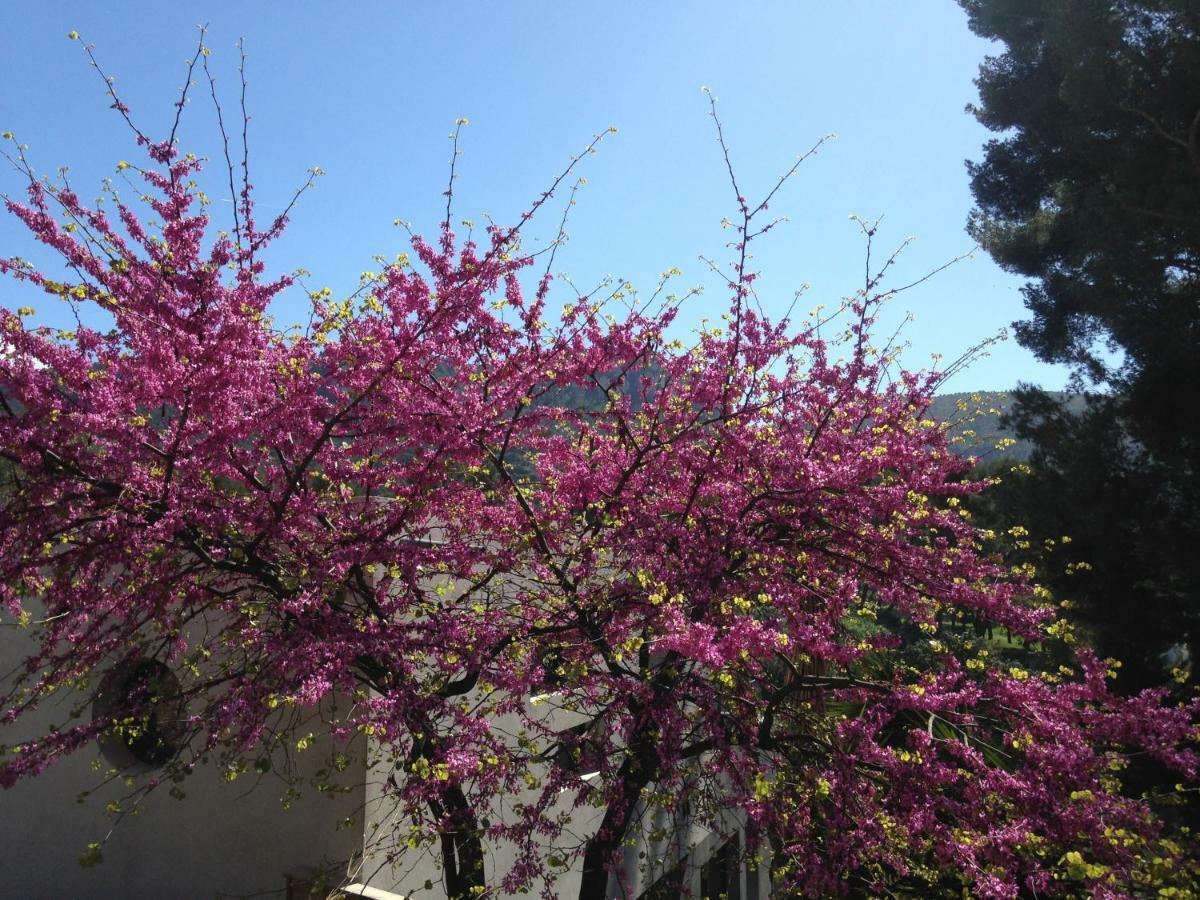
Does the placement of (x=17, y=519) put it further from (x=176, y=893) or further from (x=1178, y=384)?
(x=1178, y=384)

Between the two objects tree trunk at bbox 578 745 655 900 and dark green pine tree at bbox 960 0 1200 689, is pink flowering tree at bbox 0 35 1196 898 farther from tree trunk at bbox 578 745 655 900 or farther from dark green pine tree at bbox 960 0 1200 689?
dark green pine tree at bbox 960 0 1200 689

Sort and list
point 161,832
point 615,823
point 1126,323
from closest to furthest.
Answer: point 615,823 → point 161,832 → point 1126,323

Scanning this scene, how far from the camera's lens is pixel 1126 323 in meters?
9.48

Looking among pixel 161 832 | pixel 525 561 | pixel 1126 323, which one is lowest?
pixel 161 832

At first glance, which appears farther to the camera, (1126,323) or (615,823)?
(1126,323)

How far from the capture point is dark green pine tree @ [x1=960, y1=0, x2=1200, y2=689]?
9.01 metres

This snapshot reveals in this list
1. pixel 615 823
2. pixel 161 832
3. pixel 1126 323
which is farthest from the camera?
pixel 1126 323

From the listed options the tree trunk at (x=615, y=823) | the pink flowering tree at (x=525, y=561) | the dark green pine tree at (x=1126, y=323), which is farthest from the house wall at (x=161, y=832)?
the dark green pine tree at (x=1126, y=323)

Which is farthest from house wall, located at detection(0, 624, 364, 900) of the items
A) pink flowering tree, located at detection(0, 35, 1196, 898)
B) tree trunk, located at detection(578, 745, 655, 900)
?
tree trunk, located at detection(578, 745, 655, 900)

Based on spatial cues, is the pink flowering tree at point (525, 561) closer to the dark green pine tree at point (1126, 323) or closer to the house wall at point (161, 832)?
the house wall at point (161, 832)

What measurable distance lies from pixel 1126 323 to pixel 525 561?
27.6 ft

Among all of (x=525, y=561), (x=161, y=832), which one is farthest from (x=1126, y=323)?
(x=161, y=832)

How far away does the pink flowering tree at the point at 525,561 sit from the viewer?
10.7 feet

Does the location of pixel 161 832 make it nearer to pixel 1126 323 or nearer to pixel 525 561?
pixel 525 561
